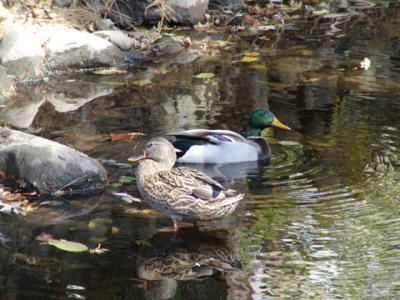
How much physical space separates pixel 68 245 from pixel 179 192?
33.8 inches

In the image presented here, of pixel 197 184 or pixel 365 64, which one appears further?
pixel 365 64

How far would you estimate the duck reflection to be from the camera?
416cm

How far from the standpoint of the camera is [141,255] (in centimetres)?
463

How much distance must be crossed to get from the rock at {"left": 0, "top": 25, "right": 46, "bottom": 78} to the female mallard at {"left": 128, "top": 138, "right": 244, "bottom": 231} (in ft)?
16.2

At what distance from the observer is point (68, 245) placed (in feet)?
15.4

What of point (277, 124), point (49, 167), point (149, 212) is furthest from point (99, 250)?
point (277, 124)

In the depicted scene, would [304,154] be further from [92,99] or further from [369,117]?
[92,99]

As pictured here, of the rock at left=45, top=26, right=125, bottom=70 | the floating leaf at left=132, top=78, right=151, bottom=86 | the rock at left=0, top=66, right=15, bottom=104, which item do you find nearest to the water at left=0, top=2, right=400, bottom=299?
the floating leaf at left=132, top=78, right=151, bottom=86

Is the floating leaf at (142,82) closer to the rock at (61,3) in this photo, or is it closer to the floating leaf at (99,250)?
the rock at (61,3)

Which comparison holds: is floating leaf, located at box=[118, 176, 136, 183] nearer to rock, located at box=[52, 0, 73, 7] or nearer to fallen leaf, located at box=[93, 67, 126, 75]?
fallen leaf, located at box=[93, 67, 126, 75]

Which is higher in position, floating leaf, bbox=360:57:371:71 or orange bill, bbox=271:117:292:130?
orange bill, bbox=271:117:292:130

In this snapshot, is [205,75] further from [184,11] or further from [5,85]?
[184,11]

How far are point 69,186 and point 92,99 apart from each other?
2.98 m

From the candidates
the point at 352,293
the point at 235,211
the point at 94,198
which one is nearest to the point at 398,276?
the point at 352,293
